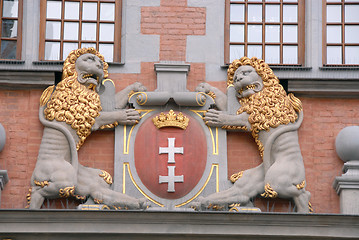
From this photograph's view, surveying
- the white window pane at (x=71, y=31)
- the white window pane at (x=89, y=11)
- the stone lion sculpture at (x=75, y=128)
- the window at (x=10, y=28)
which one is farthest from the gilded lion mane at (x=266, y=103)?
the window at (x=10, y=28)

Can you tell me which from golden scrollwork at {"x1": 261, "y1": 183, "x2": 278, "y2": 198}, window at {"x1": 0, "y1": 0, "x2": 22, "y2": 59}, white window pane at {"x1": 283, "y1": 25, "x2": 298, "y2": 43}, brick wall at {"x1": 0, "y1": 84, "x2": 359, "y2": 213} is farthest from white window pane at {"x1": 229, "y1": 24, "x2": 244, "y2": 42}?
window at {"x1": 0, "y1": 0, "x2": 22, "y2": 59}

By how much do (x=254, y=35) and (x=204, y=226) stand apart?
3.08 metres

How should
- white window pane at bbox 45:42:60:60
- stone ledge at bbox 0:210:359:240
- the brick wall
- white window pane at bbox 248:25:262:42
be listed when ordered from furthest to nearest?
white window pane at bbox 248:25:262:42 → white window pane at bbox 45:42:60:60 → the brick wall → stone ledge at bbox 0:210:359:240

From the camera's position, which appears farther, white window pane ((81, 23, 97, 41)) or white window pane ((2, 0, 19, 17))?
white window pane ((2, 0, 19, 17))

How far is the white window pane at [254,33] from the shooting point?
18.4m

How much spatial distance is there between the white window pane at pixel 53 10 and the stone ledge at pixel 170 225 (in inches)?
122

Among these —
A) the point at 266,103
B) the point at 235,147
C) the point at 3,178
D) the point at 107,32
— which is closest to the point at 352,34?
the point at 266,103

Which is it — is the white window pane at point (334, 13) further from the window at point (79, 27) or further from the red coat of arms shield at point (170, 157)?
the window at point (79, 27)

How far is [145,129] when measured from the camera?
17.6 m

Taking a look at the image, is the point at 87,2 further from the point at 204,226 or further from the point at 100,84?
the point at 204,226

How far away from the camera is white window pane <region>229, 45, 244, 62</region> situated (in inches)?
719

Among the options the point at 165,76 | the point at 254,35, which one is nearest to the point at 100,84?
the point at 165,76

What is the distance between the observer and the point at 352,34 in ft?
60.6

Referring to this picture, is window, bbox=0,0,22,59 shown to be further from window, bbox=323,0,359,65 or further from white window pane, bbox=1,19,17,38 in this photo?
window, bbox=323,0,359,65
